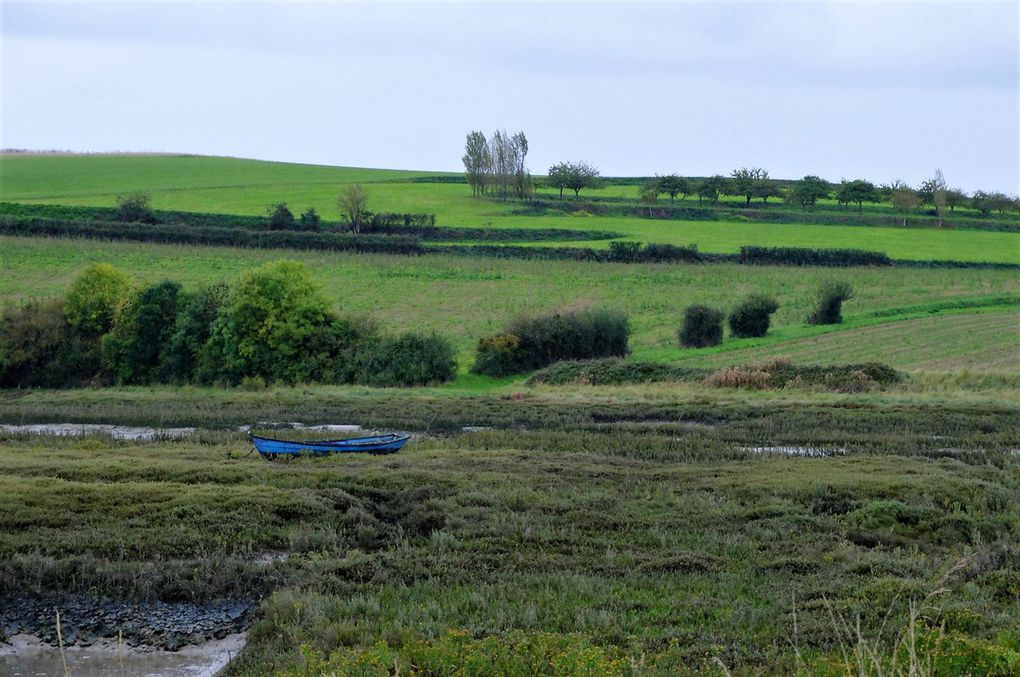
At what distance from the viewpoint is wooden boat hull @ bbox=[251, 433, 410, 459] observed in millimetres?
27609

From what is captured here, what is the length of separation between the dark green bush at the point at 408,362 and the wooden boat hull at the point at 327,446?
16.4 m

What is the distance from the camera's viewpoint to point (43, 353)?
164 ft

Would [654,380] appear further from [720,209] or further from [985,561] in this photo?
[720,209]

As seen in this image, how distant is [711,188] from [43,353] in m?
Result: 78.4

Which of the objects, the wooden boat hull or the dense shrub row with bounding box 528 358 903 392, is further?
the dense shrub row with bounding box 528 358 903 392

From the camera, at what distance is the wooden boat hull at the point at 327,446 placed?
27.6 metres

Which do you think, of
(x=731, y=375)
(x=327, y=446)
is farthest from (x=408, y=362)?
(x=327, y=446)

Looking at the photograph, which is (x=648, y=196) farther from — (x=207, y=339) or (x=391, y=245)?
(x=207, y=339)

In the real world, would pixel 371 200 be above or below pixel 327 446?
above

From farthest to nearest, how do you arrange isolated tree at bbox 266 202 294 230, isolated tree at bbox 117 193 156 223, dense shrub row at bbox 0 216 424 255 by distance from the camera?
isolated tree at bbox 117 193 156 223 → isolated tree at bbox 266 202 294 230 → dense shrub row at bbox 0 216 424 255

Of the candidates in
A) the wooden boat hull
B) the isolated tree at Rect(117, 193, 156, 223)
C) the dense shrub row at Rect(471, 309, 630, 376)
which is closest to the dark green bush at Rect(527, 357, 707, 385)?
the dense shrub row at Rect(471, 309, 630, 376)

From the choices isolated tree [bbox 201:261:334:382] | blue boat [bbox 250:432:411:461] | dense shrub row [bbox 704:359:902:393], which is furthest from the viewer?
isolated tree [bbox 201:261:334:382]

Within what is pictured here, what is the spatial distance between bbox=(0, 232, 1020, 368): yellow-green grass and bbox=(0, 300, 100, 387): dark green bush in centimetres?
469

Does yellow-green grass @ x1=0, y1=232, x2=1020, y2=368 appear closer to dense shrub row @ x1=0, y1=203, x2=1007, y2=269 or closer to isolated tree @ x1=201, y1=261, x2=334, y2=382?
dense shrub row @ x1=0, y1=203, x2=1007, y2=269
